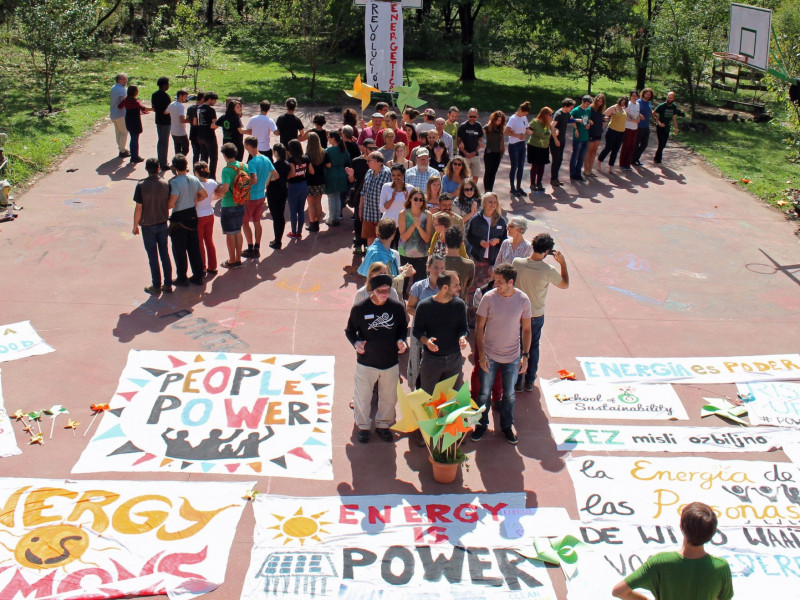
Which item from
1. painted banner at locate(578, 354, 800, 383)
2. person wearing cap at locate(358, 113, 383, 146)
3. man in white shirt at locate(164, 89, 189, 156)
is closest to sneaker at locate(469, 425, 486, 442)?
painted banner at locate(578, 354, 800, 383)

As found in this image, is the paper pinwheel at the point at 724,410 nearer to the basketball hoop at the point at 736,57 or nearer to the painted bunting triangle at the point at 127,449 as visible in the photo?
the painted bunting triangle at the point at 127,449

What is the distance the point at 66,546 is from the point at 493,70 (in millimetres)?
27637

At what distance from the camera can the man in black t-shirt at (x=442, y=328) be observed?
250 inches

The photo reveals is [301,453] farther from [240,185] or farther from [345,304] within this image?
[240,185]

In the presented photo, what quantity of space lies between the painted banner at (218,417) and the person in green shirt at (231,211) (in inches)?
97.2

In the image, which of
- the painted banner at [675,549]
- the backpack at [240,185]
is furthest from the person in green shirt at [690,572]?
the backpack at [240,185]

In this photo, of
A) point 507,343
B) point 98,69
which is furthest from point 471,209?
point 98,69

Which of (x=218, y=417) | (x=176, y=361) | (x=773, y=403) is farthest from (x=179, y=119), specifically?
(x=773, y=403)

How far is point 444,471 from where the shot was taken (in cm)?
627

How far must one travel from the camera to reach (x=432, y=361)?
21.5 feet

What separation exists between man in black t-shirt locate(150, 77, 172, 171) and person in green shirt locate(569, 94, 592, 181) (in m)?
7.30

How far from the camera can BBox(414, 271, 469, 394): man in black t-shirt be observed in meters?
6.35

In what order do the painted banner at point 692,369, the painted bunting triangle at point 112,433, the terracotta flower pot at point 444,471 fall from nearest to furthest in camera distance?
the terracotta flower pot at point 444,471
the painted bunting triangle at point 112,433
the painted banner at point 692,369

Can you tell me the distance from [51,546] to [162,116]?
9.95m
